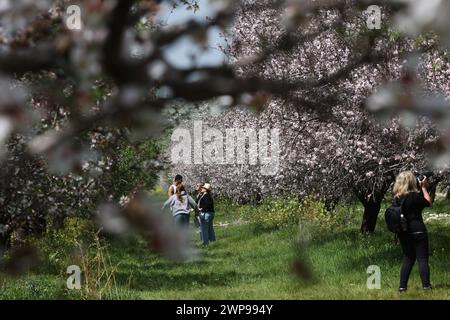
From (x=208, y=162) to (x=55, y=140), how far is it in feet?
120

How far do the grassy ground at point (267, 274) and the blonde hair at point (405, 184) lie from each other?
1406 mm

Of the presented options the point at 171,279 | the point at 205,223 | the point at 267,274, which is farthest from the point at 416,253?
the point at 205,223

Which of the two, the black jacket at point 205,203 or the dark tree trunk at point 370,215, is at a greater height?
the black jacket at point 205,203

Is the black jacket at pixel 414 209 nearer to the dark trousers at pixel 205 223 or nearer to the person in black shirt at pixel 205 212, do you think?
the person in black shirt at pixel 205 212

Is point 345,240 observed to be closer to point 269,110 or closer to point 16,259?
point 269,110

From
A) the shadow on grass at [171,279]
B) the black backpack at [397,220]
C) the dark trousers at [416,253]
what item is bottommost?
the shadow on grass at [171,279]

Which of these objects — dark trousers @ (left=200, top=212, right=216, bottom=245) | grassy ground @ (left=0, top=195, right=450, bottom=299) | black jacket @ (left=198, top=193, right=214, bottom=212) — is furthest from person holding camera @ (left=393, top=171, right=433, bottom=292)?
black jacket @ (left=198, top=193, right=214, bottom=212)

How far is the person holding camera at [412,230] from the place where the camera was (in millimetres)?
9383

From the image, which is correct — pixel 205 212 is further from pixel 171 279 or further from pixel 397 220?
pixel 397 220

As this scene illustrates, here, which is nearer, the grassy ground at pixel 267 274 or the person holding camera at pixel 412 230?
the person holding camera at pixel 412 230

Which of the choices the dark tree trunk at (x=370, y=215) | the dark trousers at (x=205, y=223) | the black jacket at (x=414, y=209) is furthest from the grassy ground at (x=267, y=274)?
the dark trousers at (x=205, y=223)

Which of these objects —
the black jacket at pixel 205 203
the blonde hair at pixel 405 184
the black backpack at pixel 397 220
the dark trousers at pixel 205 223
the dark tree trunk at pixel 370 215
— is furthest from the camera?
the black jacket at pixel 205 203

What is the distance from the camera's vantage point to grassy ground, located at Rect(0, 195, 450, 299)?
A: 9.68 meters
